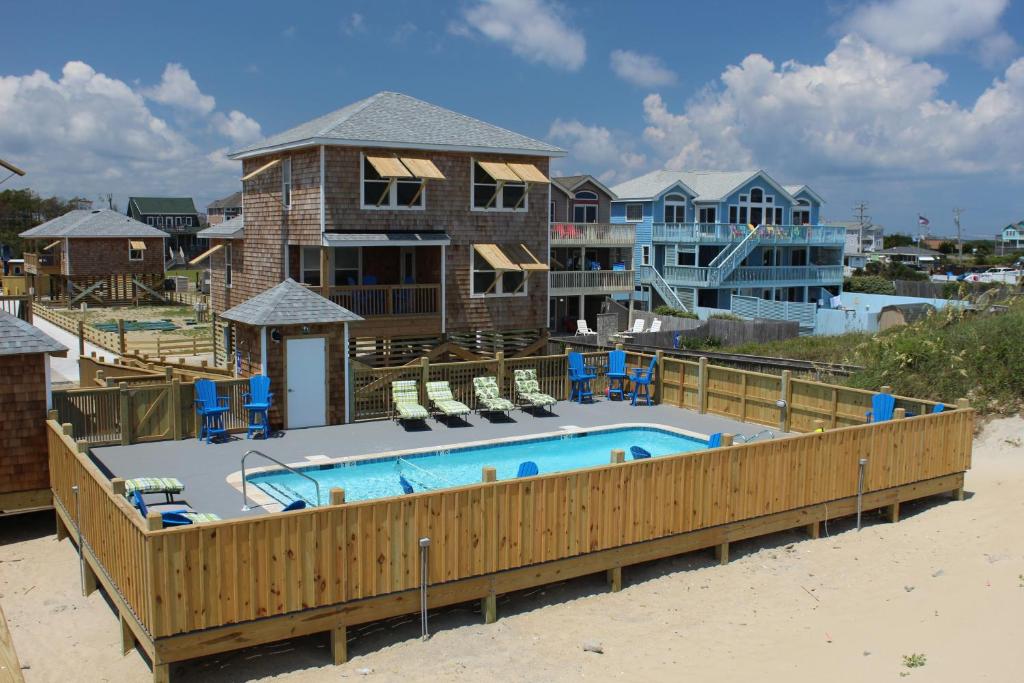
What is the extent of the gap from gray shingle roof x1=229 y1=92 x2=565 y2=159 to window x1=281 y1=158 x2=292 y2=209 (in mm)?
519

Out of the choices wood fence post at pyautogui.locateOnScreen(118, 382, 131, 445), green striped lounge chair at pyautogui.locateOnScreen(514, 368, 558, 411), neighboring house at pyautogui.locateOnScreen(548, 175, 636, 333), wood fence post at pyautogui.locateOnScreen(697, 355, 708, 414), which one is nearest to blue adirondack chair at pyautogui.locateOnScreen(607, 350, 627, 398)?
green striped lounge chair at pyautogui.locateOnScreen(514, 368, 558, 411)

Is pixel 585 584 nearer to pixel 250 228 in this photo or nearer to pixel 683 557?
pixel 683 557

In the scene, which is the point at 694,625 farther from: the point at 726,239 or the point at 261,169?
the point at 726,239

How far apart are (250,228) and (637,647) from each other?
20.2m

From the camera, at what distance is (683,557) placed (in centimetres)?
1375

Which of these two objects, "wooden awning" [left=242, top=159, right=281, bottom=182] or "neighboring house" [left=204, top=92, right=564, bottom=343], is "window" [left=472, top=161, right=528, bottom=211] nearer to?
"neighboring house" [left=204, top=92, right=564, bottom=343]

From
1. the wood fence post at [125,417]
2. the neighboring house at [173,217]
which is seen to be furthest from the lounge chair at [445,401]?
the neighboring house at [173,217]

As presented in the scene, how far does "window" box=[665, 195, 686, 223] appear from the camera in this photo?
52531mm

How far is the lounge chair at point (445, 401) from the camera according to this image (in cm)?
2030

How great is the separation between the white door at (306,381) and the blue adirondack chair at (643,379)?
7618mm

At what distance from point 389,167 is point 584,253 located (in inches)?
852

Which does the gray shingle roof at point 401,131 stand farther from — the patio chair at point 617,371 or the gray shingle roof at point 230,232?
the patio chair at point 617,371

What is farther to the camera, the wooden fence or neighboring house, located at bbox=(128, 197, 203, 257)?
neighboring house, located at bbox=(128, 197, 203, 257)

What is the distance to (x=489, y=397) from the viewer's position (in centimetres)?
2119
